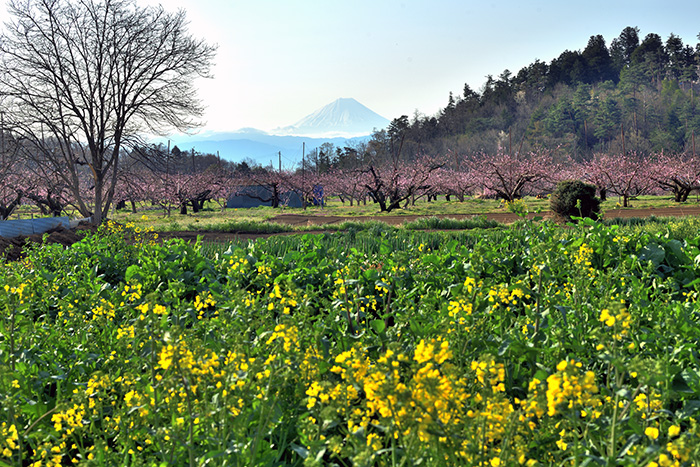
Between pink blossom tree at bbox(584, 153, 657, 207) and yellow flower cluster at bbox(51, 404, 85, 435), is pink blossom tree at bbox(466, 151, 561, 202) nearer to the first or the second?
pink blossom tree at bbox(584, 153, 657, 207)

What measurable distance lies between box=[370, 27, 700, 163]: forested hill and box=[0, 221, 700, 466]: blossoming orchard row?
Answer: 56.9m

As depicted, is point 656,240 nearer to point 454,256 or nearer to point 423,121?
point 454,256

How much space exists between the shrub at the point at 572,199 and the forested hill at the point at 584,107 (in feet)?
148

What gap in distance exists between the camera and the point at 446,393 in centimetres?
138

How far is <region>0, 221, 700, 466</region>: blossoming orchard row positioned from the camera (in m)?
1.39

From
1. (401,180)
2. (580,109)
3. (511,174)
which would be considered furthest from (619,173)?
(580,109)

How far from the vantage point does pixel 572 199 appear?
1368 cm

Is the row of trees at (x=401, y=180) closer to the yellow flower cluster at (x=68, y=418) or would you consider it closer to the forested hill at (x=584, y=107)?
the yellow flower cluster at (x=68, y=418)

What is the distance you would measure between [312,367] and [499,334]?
1463 mm

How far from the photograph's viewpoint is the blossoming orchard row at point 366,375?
1392 mm

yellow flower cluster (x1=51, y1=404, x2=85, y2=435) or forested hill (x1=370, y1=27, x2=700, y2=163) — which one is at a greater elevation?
forested hill (x1=370, y1=27, x2=700, y2=163)

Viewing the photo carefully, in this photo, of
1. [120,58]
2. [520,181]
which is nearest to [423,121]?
[520,181]

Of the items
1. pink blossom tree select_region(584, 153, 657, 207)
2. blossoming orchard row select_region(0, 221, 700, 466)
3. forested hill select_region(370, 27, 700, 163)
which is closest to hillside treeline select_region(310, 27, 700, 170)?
forested hill select_region(370, 27, 700, 163)

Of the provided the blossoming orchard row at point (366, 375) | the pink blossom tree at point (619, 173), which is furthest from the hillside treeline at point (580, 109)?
the blossoming orchard row at point (366, 375)
